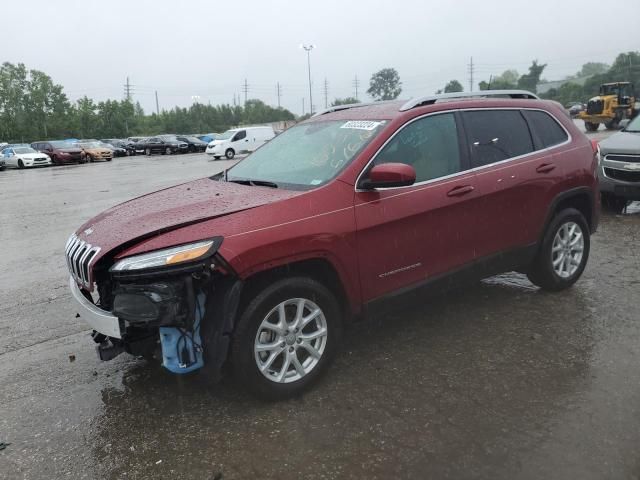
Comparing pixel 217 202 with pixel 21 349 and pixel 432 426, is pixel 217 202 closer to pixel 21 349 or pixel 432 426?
pixel 432 426

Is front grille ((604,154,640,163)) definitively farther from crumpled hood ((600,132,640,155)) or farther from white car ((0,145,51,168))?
white car ((0,145,51,168))

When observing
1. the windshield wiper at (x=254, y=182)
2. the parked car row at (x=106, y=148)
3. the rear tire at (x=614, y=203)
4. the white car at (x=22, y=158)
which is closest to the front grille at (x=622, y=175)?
the rear tire at (x=614, y=203)

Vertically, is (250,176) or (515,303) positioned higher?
(250,176)

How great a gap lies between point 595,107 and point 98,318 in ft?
108

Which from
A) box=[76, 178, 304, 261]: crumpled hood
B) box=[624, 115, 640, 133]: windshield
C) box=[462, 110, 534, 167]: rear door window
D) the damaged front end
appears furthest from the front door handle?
box=[624, 115, 640, 133]: windshield

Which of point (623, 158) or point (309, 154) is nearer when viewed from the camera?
point (309, 154)

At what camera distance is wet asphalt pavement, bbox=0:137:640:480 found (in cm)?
265

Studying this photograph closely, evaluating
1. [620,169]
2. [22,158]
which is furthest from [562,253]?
[22,158]

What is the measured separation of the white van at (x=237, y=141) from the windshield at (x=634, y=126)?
23121 mm

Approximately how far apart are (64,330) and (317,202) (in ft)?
8.94

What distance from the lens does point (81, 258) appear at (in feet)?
10.3

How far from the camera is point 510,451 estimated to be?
267 cm

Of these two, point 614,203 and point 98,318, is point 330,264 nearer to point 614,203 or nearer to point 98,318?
point 98,318

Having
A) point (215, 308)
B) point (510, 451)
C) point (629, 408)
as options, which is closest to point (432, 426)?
point (510, 451)
